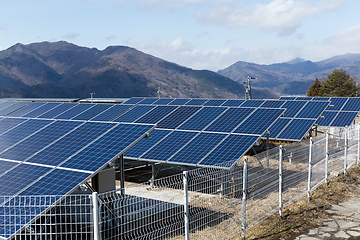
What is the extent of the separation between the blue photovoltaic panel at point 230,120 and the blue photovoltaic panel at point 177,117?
181cm

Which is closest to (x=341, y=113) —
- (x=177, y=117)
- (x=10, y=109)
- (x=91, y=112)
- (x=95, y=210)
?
(x=177, y=117)

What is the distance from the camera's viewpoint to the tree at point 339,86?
65500 mm

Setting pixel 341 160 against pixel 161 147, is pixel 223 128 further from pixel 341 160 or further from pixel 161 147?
pixel 341 160

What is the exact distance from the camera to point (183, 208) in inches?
486

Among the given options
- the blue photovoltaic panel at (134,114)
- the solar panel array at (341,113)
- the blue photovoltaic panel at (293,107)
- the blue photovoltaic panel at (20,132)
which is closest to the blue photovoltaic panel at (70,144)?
the blue photovoltaic panel at (20,132)

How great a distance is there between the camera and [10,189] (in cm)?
792

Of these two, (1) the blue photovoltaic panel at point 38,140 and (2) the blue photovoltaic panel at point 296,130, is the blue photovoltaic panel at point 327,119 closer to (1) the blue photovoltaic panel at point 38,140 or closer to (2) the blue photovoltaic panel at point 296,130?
(2) the blue photovoltaic panel at point 296,130

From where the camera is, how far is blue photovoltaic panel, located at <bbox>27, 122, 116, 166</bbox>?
9190mm

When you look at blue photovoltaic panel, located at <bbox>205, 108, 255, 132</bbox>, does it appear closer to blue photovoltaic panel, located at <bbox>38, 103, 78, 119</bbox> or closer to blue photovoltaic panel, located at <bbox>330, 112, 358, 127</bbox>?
blue photovoltaic panel, located at <bbox>38, 103, 78, 119</bbox>

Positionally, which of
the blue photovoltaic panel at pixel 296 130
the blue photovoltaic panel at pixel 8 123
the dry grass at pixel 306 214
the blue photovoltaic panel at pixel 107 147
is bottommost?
the dry grass at pixel 306 214

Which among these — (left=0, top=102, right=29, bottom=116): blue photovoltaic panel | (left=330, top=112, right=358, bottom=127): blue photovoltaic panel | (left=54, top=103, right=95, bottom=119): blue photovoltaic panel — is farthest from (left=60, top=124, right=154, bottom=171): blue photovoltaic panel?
(left=330, top=112, right=358, bottom=127): blue photovoltaic panel

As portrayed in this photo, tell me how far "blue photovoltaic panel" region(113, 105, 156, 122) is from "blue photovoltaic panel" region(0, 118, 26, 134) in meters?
5.54

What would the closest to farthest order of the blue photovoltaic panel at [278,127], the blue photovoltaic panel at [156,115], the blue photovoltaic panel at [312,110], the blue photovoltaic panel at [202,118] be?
the blue photovoltaic panel at [202,118] < the blue photovoltaic panel at [156,115] < the blue photovoltaic panel at [278,127] < the blue photovoltaic panel at [312,110]

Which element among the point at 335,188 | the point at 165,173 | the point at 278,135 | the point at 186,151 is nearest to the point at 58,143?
the point at 186,151
